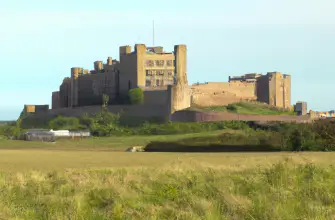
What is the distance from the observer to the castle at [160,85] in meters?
76.1

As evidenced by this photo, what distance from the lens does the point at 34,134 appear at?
63.0 metres

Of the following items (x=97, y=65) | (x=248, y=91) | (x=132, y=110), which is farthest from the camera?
(x=97, y=65)

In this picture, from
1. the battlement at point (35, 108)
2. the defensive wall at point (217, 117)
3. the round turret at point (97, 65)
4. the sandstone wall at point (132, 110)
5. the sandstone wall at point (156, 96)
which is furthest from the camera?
the round turret at point (97, 65)

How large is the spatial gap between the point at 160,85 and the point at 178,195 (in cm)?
7344

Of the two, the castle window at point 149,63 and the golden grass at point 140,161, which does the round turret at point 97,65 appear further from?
the golden grass at point 140,161

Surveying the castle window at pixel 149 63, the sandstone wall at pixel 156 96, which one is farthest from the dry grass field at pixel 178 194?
the castle window at pixel 149 63

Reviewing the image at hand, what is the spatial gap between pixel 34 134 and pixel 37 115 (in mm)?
27986

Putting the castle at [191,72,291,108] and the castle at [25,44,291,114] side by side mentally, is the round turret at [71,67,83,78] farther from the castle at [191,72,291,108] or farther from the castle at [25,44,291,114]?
the castle at [191,72,291,108]

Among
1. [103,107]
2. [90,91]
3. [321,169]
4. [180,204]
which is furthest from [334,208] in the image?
[90,91]

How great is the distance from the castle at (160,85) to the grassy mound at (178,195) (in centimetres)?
5739

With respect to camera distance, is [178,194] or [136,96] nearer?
[178,194]

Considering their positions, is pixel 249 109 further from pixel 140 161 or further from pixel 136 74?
pixel 140 161

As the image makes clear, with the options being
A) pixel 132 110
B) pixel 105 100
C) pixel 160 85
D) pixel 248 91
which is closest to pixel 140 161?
pixel 132 110

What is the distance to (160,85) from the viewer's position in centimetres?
8538
